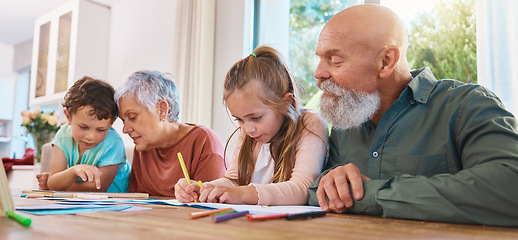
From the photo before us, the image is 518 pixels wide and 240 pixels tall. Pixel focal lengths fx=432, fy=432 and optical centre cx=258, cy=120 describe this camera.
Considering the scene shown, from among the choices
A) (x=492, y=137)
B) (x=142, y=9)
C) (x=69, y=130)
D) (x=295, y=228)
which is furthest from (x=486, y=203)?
(x=142, y=9)

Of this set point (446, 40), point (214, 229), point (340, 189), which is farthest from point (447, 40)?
point (214, 229)

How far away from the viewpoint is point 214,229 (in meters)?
0.56

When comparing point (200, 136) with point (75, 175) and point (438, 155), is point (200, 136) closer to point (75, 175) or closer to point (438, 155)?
point (75, 175)

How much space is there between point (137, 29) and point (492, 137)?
383cm

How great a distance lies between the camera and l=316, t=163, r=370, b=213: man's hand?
88 cm

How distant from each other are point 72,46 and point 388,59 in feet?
12.9

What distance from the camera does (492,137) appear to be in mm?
910

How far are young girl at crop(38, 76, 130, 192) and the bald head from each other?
1145mm

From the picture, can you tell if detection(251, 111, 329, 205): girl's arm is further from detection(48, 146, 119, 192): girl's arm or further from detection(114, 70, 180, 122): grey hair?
detection(48, 146, 119, 192): girl's arm

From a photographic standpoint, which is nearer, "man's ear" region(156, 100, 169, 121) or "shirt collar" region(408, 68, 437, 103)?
"shirt collar" region(408, 68, 437, 103)

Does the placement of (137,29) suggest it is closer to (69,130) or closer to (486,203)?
(69,130)

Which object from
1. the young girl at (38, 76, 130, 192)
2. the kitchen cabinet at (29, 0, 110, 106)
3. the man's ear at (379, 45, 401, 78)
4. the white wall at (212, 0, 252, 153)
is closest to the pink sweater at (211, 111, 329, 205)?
the man's ear at (379, 45, 401, 78)

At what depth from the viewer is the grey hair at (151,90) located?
1.87 m

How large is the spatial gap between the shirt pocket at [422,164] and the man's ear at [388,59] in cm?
26
